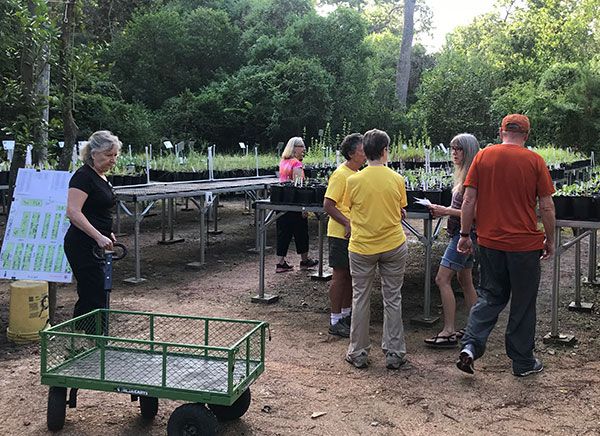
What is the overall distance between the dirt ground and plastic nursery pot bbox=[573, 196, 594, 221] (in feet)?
3.14

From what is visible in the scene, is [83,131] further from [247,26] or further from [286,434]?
[286,434]

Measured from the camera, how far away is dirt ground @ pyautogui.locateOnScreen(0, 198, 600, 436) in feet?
11.6

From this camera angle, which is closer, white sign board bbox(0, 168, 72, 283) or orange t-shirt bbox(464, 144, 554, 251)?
orange t-shirt bbox(464, 144, 554, 251)

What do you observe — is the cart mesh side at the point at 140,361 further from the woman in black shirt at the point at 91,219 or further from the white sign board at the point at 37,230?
the white sign board at the point at 37,230

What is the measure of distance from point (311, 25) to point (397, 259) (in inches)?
693

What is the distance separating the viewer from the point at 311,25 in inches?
819

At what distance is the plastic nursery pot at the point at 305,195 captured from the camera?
6.04m

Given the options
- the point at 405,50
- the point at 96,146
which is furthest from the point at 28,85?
the point at 405,50

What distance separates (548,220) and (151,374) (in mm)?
2563

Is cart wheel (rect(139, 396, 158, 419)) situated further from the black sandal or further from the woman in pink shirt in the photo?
the woman in pink shirt

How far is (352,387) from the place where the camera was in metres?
4.12

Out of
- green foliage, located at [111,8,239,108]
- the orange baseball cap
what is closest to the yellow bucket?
the orange baseball cap

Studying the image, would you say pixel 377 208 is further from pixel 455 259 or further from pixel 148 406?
pixel 148 406

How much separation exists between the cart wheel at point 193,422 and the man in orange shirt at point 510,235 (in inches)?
70.2
